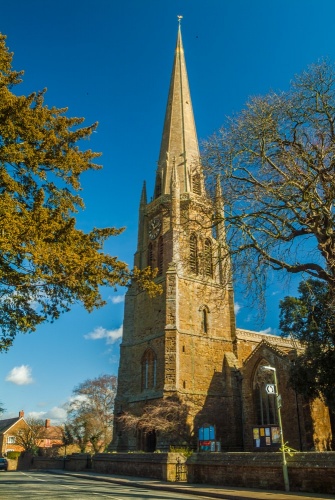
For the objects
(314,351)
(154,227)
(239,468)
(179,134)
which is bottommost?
(239,468)

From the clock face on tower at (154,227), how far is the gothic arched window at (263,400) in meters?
14.3

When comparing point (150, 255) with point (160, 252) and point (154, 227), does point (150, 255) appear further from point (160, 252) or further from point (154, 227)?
point (154, 227)

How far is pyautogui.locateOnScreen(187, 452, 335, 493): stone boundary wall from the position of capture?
11289 mm

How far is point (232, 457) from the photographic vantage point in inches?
566

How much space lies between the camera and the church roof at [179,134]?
36.9 metres

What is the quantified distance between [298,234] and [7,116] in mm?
8868

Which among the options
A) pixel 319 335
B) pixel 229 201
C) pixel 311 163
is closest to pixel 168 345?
pixel 319 335

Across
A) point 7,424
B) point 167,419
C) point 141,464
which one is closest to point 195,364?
point 167,419

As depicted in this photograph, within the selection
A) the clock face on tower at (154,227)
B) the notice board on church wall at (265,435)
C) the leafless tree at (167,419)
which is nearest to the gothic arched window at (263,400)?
the leafless tree at (167,419)

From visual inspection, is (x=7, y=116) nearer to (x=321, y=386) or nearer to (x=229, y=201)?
(x=229, y=201)

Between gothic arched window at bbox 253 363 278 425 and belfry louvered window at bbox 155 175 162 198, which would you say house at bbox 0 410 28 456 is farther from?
gothic arched window at bbox 253 363 278 425

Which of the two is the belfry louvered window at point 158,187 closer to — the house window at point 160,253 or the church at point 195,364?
the church at point 195,364

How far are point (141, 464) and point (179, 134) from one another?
98.0 feet

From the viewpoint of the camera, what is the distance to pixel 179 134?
39625mm
